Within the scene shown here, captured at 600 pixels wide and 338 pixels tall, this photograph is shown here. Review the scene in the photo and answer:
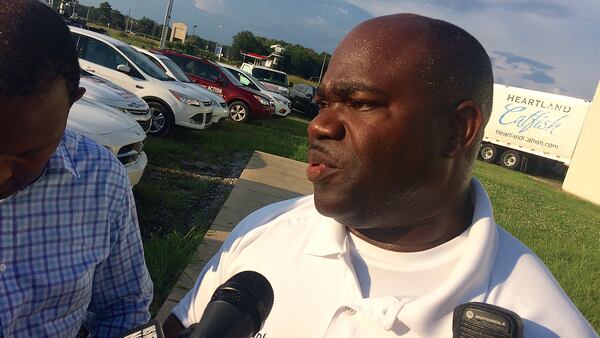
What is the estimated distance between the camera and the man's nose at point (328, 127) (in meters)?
1.35

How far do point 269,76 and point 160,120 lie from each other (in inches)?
592

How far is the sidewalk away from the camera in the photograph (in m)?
4.09

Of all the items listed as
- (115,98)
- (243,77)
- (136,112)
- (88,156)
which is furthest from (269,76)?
(88,156)

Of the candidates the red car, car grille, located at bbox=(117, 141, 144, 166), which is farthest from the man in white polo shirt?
the red car

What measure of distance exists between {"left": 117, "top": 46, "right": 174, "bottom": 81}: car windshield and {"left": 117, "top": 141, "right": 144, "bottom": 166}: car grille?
4.93 m

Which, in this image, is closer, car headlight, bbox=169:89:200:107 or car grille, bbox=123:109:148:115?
car grille, bbox=123:109:148:115

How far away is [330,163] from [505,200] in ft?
37.6

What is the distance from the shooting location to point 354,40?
55.1 inches

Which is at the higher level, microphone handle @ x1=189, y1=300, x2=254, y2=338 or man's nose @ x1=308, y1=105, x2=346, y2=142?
man's nose @ x1=308, y1=105, x2=346, y2=142

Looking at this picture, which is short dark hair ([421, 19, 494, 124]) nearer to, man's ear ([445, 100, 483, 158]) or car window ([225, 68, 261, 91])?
man's ear ([445, 100, 483, 158])

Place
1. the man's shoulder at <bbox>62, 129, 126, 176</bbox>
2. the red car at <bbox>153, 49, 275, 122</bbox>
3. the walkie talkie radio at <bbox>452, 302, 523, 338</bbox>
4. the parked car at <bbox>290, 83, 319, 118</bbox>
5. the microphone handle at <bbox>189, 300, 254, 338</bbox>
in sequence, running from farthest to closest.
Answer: the parked car at <bbox>290, 83, 319, 118</bbox> < the red car at <bbox>153, 49, 275, 122</bbox> < the man's shoulder at <bbox>62, 129, 126, 176</bbox> < the walkie talkie radio at <bbox>452, 302, 523, 338</bbox> < the microphone handle at <bbox>189, 300, 254, 338</bbox>

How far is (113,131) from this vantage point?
5.25 meters

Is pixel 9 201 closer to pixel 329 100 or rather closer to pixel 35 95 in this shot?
pixel 35 95

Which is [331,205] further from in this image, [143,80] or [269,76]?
[269,76]
